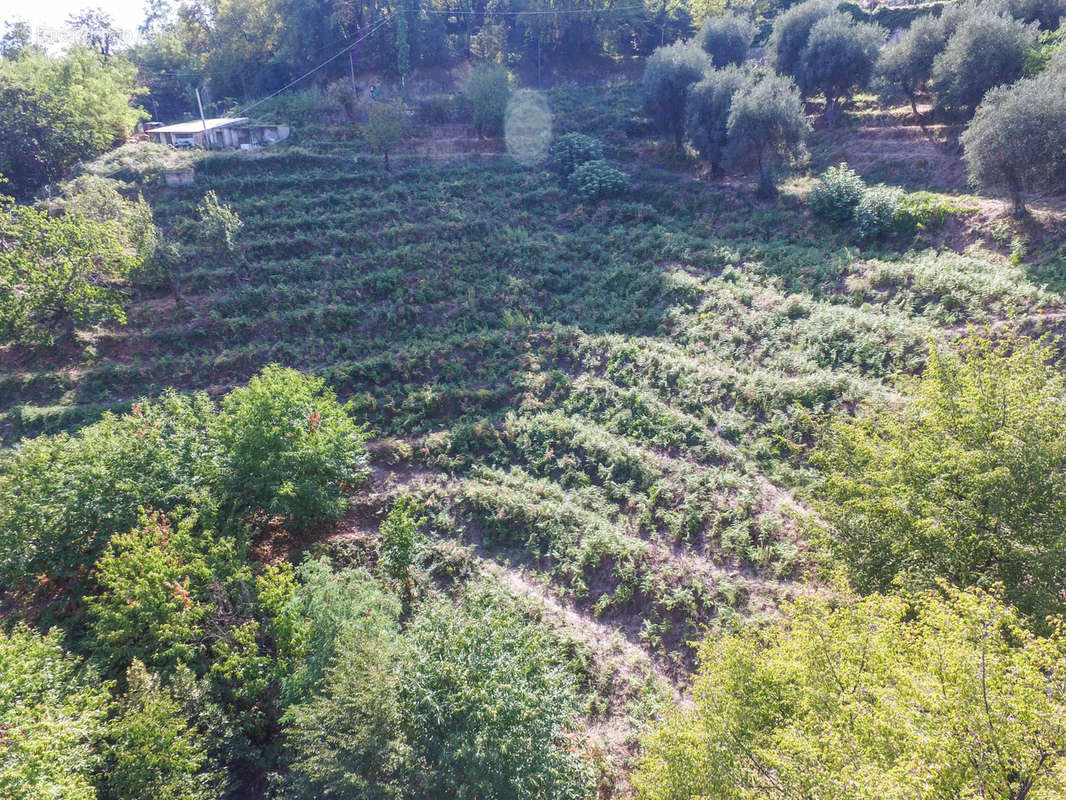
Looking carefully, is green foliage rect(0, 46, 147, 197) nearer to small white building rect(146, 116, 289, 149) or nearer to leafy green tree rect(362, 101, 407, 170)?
small white building rect(146, 116, 289, 149)

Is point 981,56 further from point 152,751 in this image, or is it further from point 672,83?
point 152,751

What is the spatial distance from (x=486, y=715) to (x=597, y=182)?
35528mm

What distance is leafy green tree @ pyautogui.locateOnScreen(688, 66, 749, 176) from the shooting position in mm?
35625

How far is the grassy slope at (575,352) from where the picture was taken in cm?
1788

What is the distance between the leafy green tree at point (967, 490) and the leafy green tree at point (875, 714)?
1.72 metres

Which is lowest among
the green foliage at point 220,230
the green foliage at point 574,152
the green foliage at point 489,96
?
the green foliage at point 220,230

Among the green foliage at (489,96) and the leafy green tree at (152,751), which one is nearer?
the leafy green tree at (152,751)

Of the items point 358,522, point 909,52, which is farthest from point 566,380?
point 909,52

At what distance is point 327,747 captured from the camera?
1173 centimetres

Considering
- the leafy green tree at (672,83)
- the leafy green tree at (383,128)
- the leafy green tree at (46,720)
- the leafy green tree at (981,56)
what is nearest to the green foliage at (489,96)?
the leafy green tree at (383,128)

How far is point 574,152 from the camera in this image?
4066 cm

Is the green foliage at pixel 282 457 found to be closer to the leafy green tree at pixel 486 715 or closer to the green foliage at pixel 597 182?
the leafy green tree at pixel 486 715

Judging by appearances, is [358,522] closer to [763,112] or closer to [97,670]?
[97,670]

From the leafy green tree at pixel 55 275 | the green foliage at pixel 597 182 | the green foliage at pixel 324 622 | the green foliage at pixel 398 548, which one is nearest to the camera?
the green foliage at pixel 324 622
